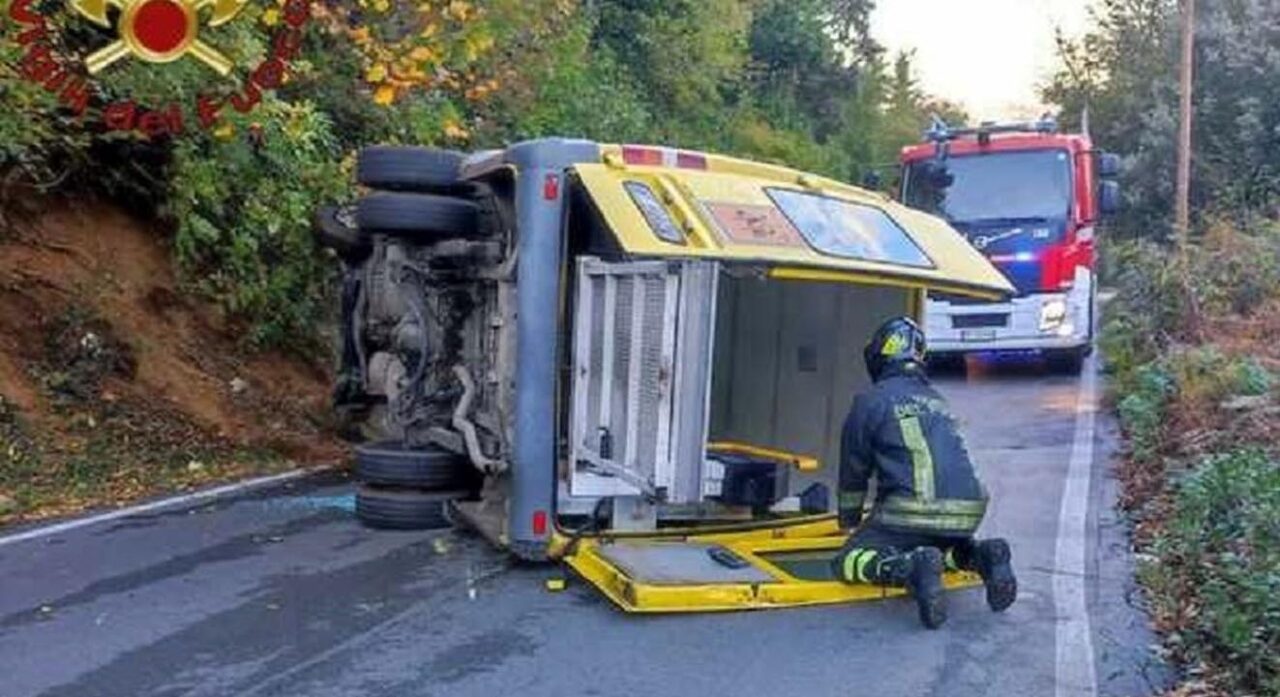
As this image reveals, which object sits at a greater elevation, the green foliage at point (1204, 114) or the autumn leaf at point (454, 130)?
the green foliage at point (1204, 114)

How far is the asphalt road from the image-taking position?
5.31m

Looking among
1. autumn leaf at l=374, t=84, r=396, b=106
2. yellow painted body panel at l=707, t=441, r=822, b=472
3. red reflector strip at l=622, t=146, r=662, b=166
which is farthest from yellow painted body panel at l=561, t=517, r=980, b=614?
autumn leaf at l=374, t=84, r=396, b=106

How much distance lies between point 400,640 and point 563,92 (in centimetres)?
1381

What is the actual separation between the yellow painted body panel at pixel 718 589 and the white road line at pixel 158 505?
286 centimetres

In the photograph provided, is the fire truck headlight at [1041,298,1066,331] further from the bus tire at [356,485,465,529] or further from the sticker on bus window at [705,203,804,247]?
the sticker on bus window at [705,203,804,247]

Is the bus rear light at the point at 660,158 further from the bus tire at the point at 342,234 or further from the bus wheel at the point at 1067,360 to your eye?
the bus wheel at the point at 1067,360

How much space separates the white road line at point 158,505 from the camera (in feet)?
25.2

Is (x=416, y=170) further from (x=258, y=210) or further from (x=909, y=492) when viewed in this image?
(x=258, y=210)

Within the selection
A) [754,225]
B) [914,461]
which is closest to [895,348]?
[914,461]

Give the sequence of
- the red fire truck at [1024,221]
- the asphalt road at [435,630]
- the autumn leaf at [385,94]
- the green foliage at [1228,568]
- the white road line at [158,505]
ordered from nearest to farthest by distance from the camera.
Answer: the green foliage at [1228,568]
the asphalt road at [435,630]
the white road line at [158,505]
the autumn leaf at [385,94]
the red fire truck at [1024,221]

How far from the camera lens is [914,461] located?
21.1 ft

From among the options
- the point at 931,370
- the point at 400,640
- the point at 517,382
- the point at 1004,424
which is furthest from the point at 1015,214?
the point at 400,640

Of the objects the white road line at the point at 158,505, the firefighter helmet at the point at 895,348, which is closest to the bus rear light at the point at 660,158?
the firefighter helmet at the point at 895,348

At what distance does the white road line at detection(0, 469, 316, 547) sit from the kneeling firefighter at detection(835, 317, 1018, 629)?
4192mm
